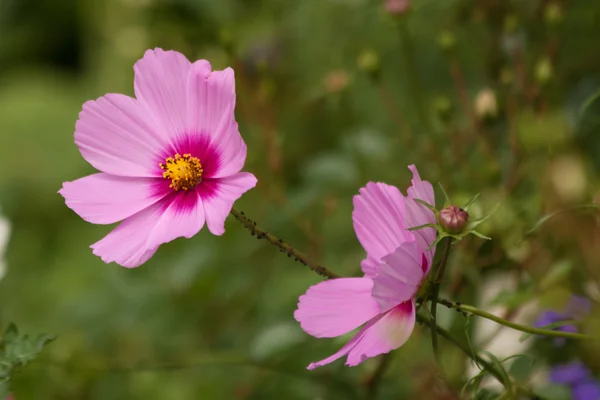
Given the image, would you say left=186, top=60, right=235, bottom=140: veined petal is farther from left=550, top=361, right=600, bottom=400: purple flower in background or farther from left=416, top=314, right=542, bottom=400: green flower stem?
left=550, top=361, right=600, bottom=400: purple flower in background

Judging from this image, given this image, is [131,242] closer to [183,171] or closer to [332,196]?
[183,171]

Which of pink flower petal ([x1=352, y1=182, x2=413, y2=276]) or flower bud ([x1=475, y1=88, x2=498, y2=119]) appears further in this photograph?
flower bud ([x1=475, y1=88, x2=498, y2=119])

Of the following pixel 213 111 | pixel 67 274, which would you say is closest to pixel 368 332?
pixel 213 111

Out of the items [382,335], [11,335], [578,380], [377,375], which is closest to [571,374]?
[578,380]

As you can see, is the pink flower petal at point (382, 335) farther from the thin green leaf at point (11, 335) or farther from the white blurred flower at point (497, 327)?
the white blurred flower at point (497, 327)

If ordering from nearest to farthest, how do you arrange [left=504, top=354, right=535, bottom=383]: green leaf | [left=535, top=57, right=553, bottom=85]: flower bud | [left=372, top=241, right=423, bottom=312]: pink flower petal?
[left=372, top=241, right=423, bottom=312]: pink flower petal
[left=504, top=354, right=535, bottom=383]: green leaf
[left=535, top=57, right=553, bottom=85]: flower bud

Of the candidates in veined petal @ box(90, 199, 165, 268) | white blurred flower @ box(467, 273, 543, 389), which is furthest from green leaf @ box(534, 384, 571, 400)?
veined petal @ box(90, 199, 165, 268)

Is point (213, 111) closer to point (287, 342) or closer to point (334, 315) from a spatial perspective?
point (334, 315)
